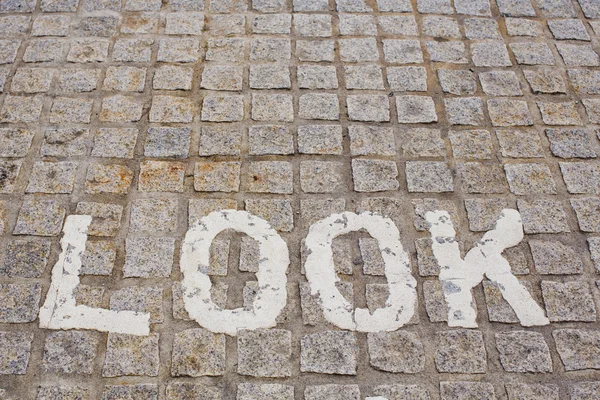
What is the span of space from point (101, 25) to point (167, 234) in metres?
2.08

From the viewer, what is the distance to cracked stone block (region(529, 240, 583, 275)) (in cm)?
331

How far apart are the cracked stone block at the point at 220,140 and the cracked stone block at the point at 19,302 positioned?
126 centimetres

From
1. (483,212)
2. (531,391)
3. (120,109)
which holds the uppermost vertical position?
(120,109)

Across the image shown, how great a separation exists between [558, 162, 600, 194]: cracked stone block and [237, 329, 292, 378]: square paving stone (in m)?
2.05

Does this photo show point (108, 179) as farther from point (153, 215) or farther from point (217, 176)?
point (217, 176)

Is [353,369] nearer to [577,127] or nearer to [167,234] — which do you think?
[167,234]

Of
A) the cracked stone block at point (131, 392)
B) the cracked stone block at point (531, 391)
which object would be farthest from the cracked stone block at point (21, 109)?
the cracked stone block at point (531, 391)

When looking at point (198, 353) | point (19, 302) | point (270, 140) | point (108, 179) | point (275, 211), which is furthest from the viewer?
point (270, 140)

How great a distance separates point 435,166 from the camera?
3.72m

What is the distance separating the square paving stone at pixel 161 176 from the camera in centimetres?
354

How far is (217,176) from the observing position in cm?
361

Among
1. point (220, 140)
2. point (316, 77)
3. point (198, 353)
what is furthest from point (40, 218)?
point (316, 77)

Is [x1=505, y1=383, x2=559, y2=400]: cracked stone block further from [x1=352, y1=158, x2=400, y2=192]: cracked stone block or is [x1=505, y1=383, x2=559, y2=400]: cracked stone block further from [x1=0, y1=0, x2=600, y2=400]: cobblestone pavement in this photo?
[x1=352, y1=158, x2=400, y2=192]: cracked stone block

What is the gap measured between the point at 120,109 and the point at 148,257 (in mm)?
1202
